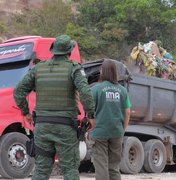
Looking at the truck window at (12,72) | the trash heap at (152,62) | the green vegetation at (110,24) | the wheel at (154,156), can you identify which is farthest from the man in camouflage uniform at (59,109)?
the green vegetation at (110,24)

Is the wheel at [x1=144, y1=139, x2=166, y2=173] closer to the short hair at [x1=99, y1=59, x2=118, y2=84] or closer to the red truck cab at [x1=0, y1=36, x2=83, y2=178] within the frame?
the red truck cab at [x1=0, y1=36, x2=83, y2=178]

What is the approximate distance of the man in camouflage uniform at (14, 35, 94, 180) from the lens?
16.4 ft

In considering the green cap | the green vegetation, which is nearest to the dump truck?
the green cap

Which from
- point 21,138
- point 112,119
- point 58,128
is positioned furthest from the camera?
point 21,138

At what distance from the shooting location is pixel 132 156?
→ 11.3 metres

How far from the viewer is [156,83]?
11.8 m

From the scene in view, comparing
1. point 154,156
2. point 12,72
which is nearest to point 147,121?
point 154,156

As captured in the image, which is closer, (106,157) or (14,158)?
(106,157)

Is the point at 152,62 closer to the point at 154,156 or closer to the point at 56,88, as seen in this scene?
the point at 154,156

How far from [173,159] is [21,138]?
572 centimetres

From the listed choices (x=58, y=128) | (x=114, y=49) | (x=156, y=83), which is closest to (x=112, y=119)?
(x=58, y=128)

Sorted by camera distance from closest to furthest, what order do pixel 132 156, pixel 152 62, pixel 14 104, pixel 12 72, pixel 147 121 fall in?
pixel 14 104 < pixel 12 72 < pixel 132 156 < pixel 147 121 < pixel 152 62

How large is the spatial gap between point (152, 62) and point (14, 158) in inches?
219

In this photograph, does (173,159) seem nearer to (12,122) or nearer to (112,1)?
(12,122)
